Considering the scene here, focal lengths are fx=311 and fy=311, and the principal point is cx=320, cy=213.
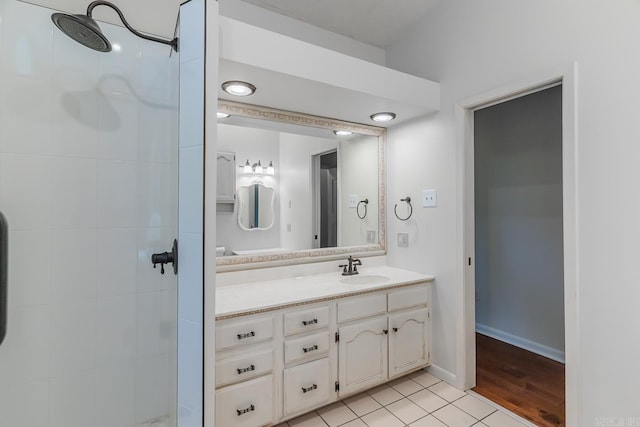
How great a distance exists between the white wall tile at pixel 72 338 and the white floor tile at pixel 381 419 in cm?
149

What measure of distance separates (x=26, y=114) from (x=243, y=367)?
59.5 inches

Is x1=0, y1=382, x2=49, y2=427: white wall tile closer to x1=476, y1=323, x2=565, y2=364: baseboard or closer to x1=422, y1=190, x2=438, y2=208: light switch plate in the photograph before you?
x1=422, y1=190, x2=438, y2=208: light switch plate

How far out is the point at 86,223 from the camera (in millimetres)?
1465

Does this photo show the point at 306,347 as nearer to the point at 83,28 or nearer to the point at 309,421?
the point at 309,421

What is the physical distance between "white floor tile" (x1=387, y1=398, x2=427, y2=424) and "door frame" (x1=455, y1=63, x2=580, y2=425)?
413 mm

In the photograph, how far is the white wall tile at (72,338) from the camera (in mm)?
1404

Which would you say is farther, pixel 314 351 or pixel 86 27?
pixel 314 351

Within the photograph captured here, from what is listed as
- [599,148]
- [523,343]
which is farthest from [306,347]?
[523,343]

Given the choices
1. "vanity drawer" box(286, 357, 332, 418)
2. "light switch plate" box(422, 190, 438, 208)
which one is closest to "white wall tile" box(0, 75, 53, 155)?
"vanity drawer" box(286, 357, 332, 418)

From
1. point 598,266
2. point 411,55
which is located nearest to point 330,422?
point 598,266

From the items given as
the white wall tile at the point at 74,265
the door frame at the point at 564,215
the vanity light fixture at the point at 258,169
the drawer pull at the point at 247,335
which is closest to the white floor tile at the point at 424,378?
the door frame at the point at 564,215

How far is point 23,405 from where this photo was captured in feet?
4.42

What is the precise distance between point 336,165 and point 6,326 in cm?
211

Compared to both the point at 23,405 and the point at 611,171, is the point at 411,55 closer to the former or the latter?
the point at 611,171
